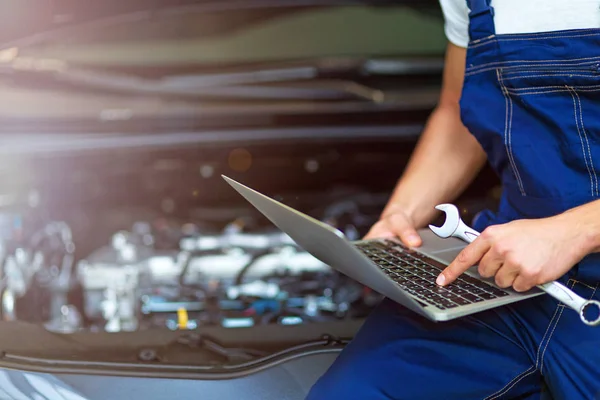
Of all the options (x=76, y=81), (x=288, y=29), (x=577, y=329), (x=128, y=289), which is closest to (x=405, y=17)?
(x=288, y=29)

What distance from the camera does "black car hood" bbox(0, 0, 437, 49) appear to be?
1.39 metres

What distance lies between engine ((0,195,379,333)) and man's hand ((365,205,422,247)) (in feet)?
1.17

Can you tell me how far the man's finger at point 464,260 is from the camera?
0.80 metres

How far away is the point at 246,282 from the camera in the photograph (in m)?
1.56

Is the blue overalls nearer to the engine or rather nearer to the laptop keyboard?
the laptop keyboard

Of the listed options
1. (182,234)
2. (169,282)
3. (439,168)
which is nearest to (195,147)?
(182,234)

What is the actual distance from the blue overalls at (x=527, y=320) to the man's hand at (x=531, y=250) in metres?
0.08

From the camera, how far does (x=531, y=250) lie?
2.52ft

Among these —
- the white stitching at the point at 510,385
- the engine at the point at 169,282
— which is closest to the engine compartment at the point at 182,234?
the engine at the point at 169,282

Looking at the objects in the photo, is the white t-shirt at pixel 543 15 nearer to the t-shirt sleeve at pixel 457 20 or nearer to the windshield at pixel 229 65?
the t-shirt sleeve at pixel 457 20

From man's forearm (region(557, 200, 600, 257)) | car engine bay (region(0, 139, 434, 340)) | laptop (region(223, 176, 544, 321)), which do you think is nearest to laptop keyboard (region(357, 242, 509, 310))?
laptop (region(223, 176, 544, 321))

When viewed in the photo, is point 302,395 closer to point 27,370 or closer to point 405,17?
point 27,370

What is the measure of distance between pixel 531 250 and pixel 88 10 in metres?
1.19

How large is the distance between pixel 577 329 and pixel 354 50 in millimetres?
1214
